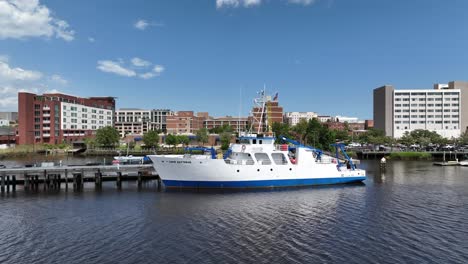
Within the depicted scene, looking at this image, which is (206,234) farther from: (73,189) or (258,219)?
(73,189)

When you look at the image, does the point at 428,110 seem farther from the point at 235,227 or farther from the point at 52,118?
the point at 52,118

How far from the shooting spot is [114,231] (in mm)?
22938

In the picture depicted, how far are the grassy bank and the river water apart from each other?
52.3 metres

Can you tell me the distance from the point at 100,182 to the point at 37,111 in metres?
84.4

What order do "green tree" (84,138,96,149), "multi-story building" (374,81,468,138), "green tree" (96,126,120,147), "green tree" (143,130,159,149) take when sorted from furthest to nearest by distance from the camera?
"multi-story building" (374,81,468,138) → "green tree" (143,130,159,149) → "green tree" (96,126,120,147) → "green tree" (84,138,96,149)

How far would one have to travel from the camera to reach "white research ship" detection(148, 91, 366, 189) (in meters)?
37.2

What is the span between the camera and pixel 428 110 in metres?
128

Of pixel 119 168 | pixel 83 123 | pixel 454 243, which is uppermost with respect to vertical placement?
pixel 83 123

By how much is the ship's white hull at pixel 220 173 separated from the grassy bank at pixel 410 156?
192 feet

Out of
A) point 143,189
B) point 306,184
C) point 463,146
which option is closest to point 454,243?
point 306,184

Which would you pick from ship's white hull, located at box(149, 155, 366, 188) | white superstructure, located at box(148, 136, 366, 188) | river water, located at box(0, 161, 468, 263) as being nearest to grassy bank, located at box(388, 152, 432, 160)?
river water, located at box(0, 161, 468, 263)

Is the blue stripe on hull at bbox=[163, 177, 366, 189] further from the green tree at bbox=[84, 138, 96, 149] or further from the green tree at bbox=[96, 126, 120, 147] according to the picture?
the green tree at bbox=[84, 138, 96, 149]

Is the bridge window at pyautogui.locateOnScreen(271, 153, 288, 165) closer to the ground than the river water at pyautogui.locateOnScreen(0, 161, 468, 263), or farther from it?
farther from it

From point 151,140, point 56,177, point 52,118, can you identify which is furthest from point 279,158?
point 52,118
